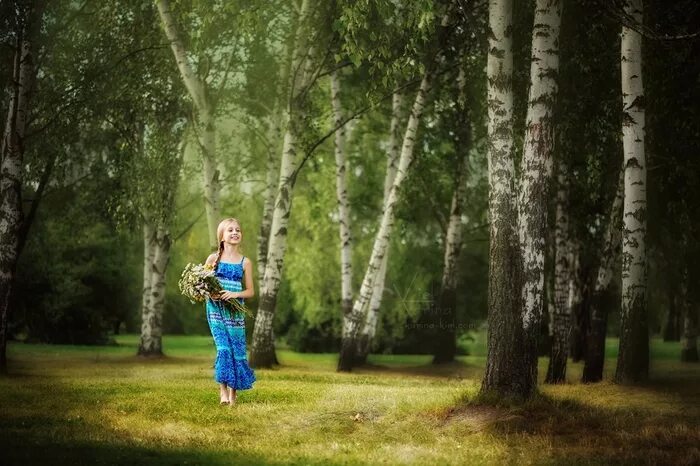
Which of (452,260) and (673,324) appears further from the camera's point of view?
(673,324)

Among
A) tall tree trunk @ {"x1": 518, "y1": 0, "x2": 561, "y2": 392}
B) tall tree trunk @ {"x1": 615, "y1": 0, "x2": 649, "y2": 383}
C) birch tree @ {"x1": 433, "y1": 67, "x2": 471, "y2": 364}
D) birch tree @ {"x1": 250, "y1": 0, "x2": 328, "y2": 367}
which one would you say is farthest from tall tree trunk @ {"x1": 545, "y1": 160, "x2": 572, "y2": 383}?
tall tree trunk @ {"x1": 518, "y1": 0, "x2": 561, "y2": 392}

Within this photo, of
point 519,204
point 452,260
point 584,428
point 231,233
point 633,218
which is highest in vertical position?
point 633,218

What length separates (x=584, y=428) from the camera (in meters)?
10.8

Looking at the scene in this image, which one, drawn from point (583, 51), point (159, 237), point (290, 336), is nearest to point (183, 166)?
point (159, 237)

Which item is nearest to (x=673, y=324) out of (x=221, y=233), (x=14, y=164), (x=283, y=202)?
(x=283, y=202)

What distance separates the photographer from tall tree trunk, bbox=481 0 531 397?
12.1 m

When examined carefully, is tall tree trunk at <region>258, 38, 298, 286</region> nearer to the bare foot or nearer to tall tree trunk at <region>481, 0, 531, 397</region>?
the bare foot

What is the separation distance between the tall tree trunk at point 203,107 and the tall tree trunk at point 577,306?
1429 cm

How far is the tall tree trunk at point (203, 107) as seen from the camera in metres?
21.0

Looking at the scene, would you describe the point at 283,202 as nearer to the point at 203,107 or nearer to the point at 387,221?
the point at 387,221

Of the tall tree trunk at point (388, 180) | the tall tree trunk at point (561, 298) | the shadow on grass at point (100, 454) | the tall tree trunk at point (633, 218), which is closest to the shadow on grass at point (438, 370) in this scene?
the tall tree trunk at point (388, 180)

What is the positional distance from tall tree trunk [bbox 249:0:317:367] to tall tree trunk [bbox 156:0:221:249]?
67.4 inches

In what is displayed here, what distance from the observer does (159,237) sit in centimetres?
3008

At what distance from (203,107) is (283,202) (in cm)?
331
